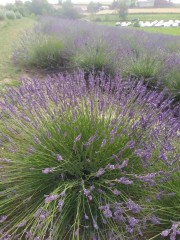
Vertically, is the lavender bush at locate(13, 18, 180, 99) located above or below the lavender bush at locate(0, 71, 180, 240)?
below

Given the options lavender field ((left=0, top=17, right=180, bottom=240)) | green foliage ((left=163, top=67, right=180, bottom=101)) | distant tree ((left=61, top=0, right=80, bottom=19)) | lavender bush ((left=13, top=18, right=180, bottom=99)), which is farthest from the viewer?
distant tree ((left=61, top=0, right=80, bottom=19))

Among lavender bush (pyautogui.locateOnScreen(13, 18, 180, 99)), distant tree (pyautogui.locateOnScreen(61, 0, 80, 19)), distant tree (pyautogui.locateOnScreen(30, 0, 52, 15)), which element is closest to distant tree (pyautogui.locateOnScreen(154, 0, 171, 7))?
distant tree (pyautogui.locateOnScreen(61, 0, 80, 19))

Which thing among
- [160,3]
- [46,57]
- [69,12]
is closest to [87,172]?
[46,57]

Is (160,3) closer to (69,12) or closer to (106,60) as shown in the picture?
(69,12)

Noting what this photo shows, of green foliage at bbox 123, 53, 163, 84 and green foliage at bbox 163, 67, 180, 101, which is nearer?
green foliage at bbox 163, 67, 180, 101

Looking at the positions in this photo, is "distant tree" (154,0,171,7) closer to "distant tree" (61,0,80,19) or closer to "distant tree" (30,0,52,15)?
"distant tree" (61,0,80,19)

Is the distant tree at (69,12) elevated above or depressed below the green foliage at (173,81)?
below

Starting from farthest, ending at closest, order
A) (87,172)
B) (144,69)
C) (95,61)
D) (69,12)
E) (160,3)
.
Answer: (160,3)
(69,12)
(95,61)
(144,69)
(87,172)

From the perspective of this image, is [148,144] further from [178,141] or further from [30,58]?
[30,58]

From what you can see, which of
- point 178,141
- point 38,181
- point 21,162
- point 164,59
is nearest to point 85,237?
point 38,181

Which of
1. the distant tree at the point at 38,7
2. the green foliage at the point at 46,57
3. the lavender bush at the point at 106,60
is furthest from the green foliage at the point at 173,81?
the distant tree at the point at 38,7

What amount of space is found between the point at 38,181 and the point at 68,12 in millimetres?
39109

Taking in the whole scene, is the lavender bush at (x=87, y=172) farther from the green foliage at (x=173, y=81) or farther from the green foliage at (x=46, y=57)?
the green foliage at (x=46, y=57)

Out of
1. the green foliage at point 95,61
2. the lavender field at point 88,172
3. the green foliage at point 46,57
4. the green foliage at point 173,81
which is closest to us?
the lavender field at point 88,172
